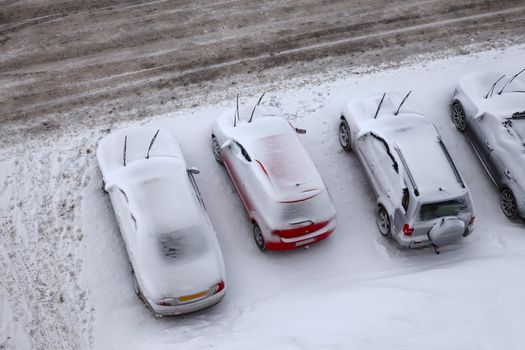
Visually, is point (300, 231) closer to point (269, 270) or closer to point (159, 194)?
point (269, 270)

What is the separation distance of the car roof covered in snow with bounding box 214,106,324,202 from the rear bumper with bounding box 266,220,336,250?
0.76 metres

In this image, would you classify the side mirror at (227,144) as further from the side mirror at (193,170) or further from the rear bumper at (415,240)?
the rear bumper at (415,240)

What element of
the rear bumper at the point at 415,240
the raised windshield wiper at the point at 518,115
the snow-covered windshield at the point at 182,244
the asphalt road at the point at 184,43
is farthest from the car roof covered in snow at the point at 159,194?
the raised windshield wiper at the point at 518,115

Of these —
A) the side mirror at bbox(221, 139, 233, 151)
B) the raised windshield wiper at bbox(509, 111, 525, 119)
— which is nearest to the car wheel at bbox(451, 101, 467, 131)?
the raised windshield wiper at bbox(509, 111, 525, 119)

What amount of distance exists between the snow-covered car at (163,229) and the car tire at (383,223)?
136 inches

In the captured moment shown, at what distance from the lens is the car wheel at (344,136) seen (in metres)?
12.1

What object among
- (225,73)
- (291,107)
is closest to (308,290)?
(291,107)

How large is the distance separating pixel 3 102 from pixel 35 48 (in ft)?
6.86

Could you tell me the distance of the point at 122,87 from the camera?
13352 mm

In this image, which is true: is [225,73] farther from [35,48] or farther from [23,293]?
[23,293]

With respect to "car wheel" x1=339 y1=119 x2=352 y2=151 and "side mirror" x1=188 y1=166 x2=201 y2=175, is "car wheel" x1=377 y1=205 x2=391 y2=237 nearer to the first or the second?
"car wheel" x1=339 y1=119 x2=352 y2=151

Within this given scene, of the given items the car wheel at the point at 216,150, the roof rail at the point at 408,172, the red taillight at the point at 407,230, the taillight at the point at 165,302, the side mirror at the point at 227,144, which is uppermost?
the side mirror at the point at 227,144

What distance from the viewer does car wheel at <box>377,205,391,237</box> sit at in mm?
10977

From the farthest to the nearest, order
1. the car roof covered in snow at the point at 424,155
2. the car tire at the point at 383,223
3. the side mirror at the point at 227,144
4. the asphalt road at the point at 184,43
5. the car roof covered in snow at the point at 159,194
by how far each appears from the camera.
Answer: the asphalt road at the point at 184,43
the side mirror at the point at 227,144
the car tire at the point at 383,223
the car roof covered in snow at the point at 424,155
the car roof covered in snow at the point at 159,194
